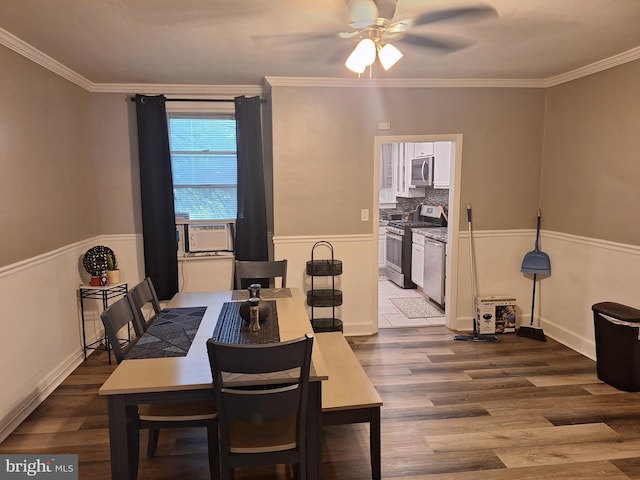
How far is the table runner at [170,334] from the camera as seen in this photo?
6.79ft

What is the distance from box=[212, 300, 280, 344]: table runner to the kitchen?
241 centimetres

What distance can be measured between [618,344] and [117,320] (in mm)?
3363

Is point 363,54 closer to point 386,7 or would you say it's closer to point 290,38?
point 386,7

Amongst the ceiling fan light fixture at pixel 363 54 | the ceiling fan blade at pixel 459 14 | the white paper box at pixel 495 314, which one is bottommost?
the white paper box at pixel 495 314

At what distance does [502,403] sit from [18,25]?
12.9 ft

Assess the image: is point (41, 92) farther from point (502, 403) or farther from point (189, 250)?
point (502, 403)

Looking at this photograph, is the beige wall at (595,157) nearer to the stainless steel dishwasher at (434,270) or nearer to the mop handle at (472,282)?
the mop handle at (472,282)

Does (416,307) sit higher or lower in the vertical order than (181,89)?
lower

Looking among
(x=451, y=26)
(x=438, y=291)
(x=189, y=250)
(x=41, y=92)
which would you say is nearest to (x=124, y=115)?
(x=41, y=92)

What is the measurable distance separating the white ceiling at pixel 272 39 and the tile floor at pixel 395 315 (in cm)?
251

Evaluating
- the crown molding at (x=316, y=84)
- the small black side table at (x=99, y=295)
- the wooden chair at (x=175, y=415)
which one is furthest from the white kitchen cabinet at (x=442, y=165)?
the wooden chair at (x=175, y=415)

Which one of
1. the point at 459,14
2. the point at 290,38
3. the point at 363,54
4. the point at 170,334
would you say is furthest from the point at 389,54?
the point at 170,334

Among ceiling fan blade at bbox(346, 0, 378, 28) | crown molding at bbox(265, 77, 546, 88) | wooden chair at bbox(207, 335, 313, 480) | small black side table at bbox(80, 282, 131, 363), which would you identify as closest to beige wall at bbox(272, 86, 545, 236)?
crown molding at bbox(265, 77, 546, 88)

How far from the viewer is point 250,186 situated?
167 inches
